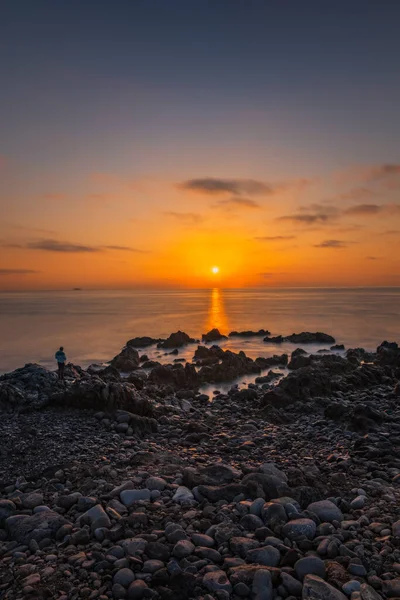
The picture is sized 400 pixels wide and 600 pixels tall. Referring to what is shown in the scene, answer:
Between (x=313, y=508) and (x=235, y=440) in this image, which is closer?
(x=313, y=508)

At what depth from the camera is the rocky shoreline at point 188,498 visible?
5.69 meters

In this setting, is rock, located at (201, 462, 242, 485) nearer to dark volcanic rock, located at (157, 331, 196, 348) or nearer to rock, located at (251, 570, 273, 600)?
rock, located at (251, 570, 273, 600)

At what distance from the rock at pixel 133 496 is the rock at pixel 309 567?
325 centimetres

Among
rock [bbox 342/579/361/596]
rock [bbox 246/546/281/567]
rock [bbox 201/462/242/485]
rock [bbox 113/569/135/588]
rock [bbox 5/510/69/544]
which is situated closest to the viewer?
rock [bbox 342/579/361/596]

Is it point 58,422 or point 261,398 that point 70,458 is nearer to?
point 58,422

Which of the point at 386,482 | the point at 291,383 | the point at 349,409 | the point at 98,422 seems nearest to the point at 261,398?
the point at 291,383

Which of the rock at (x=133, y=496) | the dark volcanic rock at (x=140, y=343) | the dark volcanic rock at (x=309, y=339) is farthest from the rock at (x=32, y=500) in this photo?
the dark volcanic rock at (x=309, y=339)

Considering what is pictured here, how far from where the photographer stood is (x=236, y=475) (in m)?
8.88

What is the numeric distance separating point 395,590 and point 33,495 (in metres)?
6.44

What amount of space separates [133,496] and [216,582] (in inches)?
111

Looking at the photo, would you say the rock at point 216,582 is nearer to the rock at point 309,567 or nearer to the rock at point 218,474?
the rock at point 309,567

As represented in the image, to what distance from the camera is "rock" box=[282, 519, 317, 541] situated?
21.6 ft

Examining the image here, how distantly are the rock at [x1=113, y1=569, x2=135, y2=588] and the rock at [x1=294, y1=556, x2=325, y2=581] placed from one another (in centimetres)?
230

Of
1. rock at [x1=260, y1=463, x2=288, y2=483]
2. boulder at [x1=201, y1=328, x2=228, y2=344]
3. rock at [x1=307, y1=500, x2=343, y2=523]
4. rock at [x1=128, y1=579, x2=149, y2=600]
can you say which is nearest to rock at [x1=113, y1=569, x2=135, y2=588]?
rock at [x1=128, y1=579, x2=149, y2=600]
